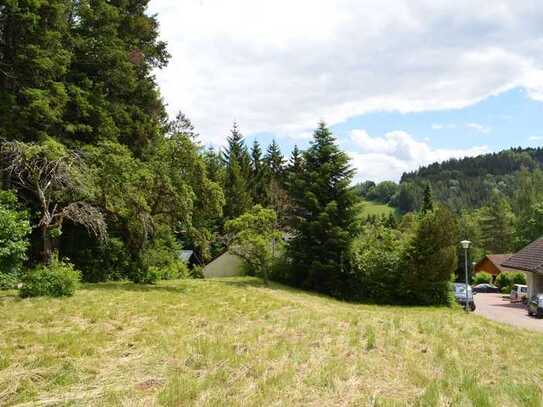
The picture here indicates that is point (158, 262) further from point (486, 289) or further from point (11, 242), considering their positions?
point (486, 289)

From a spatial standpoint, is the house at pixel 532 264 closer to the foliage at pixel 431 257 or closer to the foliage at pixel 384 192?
the foliage at pixel 431 257

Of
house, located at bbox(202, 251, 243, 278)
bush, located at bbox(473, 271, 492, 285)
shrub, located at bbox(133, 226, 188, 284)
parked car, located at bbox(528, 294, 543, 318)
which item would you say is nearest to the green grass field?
bush, located at bbox(473, 271, 492, 285)

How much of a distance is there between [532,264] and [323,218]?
16.0 metres

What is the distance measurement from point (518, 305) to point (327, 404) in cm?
3515

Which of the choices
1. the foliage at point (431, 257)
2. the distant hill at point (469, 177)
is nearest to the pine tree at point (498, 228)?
the distant hill at point (469, 177)

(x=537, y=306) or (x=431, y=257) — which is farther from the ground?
(x=431, y=257)

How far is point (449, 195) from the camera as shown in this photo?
5290 inches

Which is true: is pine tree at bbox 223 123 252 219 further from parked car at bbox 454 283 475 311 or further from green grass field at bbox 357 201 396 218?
green grass field at bbox 357 201 396 218

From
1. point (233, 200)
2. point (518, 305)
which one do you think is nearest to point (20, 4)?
point (233, 200)

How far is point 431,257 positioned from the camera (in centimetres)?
2288

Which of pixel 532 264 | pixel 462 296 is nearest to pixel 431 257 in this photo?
pixel 462 296

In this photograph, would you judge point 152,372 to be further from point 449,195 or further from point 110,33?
point 449,195

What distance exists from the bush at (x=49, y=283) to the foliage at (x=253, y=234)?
9033 mm

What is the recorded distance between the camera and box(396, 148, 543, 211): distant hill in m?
127
